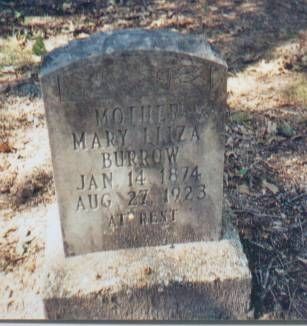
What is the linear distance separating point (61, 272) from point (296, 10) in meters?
5.10

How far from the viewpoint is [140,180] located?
2.84 meters

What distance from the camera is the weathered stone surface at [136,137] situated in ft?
8.07

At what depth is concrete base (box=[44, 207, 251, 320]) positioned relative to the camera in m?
2.86

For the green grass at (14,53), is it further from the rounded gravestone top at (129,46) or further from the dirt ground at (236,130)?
the rounded gravestone top at (129,46)

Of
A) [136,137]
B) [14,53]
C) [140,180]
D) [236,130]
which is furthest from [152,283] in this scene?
[14,53]

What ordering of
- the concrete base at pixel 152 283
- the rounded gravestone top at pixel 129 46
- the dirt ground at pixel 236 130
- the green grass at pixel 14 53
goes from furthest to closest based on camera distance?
the green grass at pixel 14 53 → the dirt ground at pixel 236 130 → the concrete base at pixel 152 283 → the rounded gravestone top at pixel 129 46

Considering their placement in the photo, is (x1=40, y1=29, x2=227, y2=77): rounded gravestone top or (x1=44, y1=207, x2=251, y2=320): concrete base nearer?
(x1=40, y1=29, x2=227, y2=77): rounded gravestone top

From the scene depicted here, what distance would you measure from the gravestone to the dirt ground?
13.4 inches

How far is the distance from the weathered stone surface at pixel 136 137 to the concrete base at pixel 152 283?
77mm

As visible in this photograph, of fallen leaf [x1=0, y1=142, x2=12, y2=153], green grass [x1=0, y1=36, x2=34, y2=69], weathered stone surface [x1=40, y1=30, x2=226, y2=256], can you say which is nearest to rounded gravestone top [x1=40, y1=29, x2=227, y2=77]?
weathered stone surface [x1=40, y1=30, x2=226, y2=256]

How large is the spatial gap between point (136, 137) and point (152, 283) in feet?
2.50

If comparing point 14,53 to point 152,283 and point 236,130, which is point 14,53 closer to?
point 236,130

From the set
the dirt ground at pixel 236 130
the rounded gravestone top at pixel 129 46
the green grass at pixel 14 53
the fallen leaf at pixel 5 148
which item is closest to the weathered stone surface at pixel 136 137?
the rounded gravestone top at pixel 129 46

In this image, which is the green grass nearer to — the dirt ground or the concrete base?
the dirt ground
